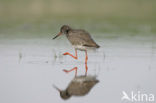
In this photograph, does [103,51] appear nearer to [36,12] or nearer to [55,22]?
[55,22]

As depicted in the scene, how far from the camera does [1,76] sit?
886 cm

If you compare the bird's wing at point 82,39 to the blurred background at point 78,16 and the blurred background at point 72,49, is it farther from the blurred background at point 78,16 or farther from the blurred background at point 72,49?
the blurred background at point 78,16

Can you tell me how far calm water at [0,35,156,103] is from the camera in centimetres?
748

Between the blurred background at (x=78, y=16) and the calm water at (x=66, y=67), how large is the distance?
357 centimetres

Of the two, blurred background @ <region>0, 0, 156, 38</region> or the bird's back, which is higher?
blurred background @ <region>0, 0, 156, 38</region>

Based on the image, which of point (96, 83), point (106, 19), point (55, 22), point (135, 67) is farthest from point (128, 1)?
point (96, 83)

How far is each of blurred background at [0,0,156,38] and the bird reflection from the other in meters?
7.87

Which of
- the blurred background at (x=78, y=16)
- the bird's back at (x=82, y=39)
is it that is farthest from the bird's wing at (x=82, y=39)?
the blurred background at (x=78, y=16)

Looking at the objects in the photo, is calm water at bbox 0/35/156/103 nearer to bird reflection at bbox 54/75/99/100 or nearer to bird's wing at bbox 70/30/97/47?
bird reflection at bbox 54/75/99/100

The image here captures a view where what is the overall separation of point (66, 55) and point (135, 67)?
2337 mm

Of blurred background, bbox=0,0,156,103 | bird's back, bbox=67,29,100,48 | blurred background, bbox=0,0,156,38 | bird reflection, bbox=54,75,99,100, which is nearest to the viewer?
bird reflection, bbox=54,75,99,100

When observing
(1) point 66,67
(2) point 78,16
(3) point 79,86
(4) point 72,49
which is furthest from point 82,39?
(2) point 78,16

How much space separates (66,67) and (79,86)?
195 centimetres

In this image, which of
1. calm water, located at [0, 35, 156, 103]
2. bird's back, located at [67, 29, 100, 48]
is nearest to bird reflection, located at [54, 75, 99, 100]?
calm water, located at [0, 35, 156, 103]
